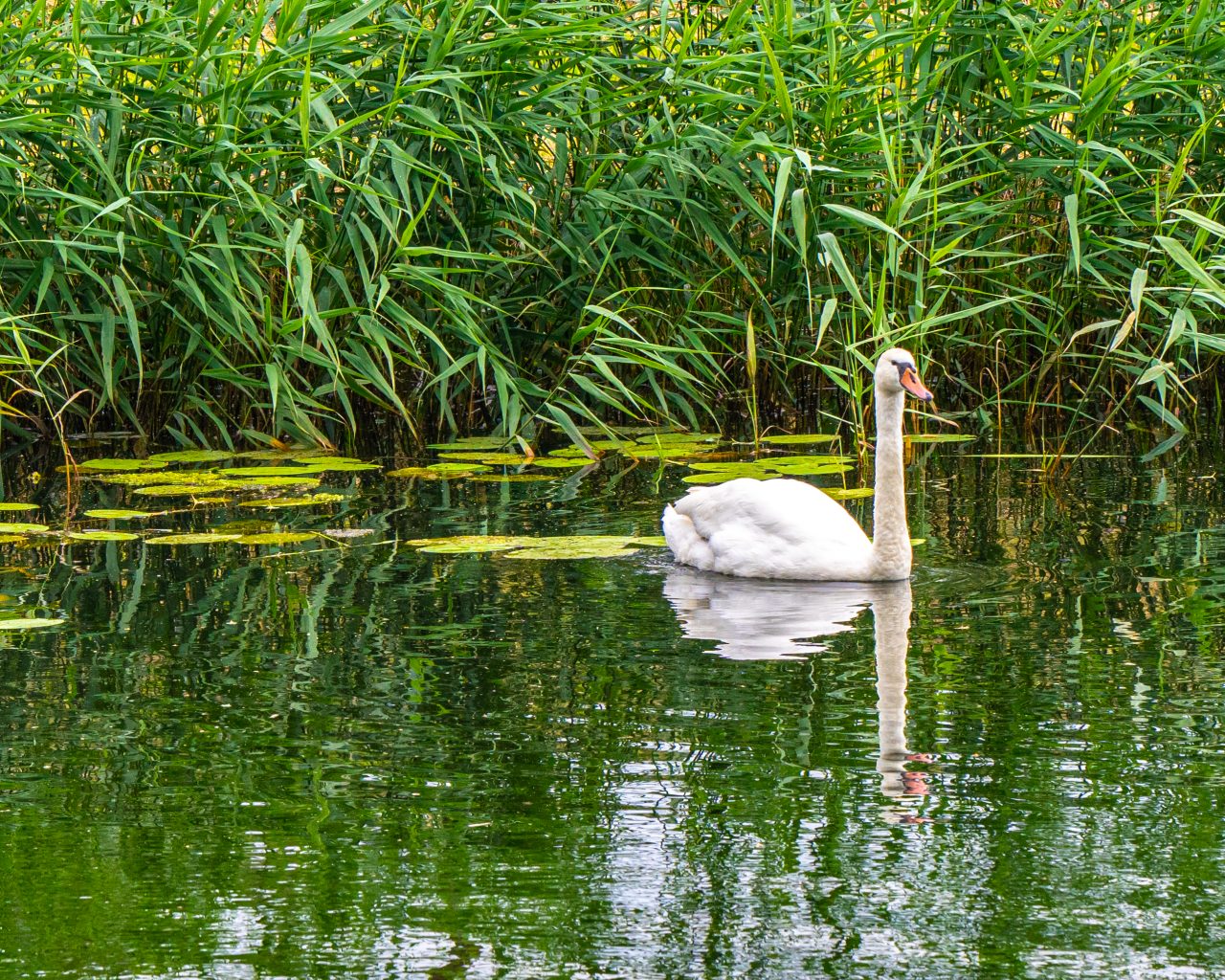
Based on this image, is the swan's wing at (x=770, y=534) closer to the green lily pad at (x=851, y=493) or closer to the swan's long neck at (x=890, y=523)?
the swan's long neck at (x=890, y=523)

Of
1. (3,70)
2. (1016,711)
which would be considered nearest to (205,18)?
(3,70)

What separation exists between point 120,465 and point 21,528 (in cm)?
103

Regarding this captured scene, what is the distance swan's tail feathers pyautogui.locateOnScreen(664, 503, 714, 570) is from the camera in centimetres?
675

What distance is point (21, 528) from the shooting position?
7.27m

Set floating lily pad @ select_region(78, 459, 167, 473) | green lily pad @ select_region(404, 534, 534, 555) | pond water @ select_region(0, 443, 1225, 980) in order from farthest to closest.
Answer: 1. floating lily pad @ select_region(78, 459, 167, 473)
2. green lily pad @ select_region(404, 534, 534, 555)
3. pond water @ select_region(0, 443, 1225, 980)

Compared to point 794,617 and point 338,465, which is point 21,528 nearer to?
point 338,465

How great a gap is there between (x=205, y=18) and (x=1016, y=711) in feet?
14.8

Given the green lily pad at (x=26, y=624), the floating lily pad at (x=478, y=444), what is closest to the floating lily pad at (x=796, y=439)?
the floating lily pad at (x=478, y=444)

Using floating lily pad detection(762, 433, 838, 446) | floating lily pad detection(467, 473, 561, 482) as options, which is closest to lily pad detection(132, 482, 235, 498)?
floating lily pad detection(467, 473, 561, 482)

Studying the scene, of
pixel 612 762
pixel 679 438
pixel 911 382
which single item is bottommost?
pixel 612 762

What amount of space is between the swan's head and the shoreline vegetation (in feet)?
2.95

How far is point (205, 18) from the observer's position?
8008 millimetres

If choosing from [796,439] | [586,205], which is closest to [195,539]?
[586,205]

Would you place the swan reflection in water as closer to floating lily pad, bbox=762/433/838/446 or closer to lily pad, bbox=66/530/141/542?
lily pad, bbox=66/530/141/542
